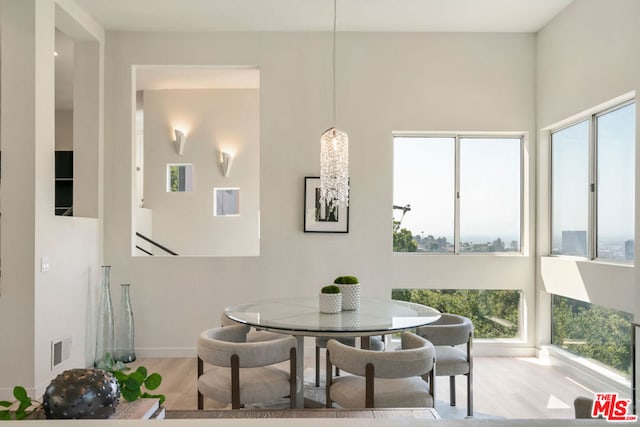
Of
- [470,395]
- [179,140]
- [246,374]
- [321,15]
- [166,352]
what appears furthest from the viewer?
[179,140]

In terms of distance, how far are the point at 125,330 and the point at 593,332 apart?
405 cm

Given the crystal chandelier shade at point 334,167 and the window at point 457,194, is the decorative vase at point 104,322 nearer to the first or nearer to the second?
the crystal chandelier shade at point 334,167

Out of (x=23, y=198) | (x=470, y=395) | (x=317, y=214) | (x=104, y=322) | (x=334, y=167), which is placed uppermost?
(x=334, y=167)

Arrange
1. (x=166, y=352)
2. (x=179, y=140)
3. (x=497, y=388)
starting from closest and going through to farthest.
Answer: (x=497, y=388), (x=166, y=352), (x=179, y=140)

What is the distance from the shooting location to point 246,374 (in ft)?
9.51

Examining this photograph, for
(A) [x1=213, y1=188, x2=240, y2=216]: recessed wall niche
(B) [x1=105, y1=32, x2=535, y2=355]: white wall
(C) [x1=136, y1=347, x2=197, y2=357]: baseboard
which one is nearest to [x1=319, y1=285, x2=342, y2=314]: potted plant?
(B) [x1=105, y1=32, x2=535, y2=355]: white wall

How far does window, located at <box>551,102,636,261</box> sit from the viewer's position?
3.77 m

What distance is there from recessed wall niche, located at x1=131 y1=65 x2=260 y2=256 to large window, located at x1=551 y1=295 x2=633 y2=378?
3962 millimetres

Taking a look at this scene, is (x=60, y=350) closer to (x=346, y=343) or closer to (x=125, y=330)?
(x=125, y=330)

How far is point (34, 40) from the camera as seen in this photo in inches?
148

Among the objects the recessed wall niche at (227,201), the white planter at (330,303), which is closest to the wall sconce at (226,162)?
the recessed wall niche at (227,201)

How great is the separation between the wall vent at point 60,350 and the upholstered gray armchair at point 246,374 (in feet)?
5.87

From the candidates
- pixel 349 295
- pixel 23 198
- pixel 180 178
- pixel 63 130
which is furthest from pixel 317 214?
pixel 63 130

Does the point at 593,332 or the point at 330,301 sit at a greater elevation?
the point at 330,301
